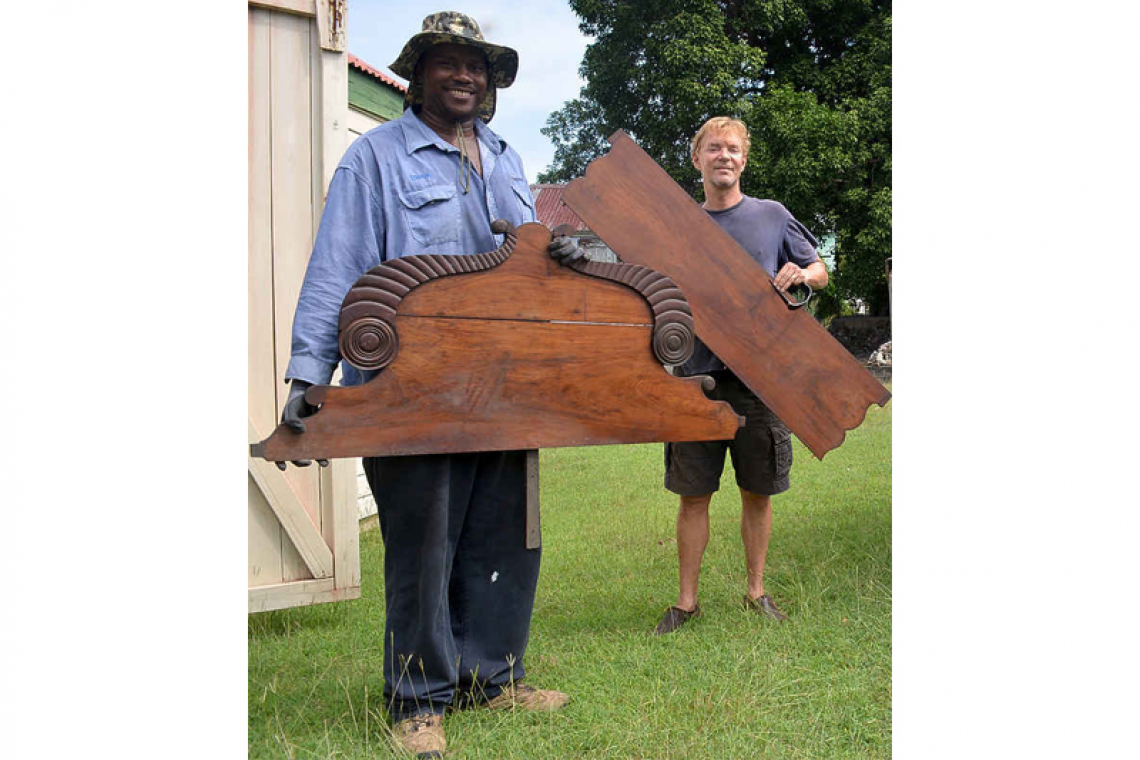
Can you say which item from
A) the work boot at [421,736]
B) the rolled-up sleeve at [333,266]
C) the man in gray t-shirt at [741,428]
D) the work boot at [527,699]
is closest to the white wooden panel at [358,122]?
the man in gray t-shirt at [741,428]

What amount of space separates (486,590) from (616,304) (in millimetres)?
879

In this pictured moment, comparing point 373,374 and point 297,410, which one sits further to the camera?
point 373,374

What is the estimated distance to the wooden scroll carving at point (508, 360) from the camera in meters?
2.04

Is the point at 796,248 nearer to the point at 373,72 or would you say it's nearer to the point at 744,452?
the point at 744,452

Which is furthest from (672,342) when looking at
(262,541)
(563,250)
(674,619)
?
(262,541)

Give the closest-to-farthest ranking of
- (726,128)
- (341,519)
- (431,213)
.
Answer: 1. (431,213)
2. (726,128)
3. (341,519)

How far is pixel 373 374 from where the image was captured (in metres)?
2.17

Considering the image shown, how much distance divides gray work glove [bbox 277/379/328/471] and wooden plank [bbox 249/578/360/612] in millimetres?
1411

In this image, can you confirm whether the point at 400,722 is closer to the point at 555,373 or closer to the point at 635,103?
the point at 555,373

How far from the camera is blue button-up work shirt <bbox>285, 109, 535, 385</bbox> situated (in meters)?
2.15

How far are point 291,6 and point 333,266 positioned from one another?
4.98 feet

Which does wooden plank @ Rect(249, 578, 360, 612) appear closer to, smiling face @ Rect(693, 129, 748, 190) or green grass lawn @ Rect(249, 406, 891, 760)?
green grass lawn @ Rect(249, 406, 891, 760)

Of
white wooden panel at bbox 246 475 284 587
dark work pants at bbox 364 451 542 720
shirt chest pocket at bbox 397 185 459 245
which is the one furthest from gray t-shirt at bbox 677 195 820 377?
white wooden panel at bbox 246 475 284 587

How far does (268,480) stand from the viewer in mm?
3219
